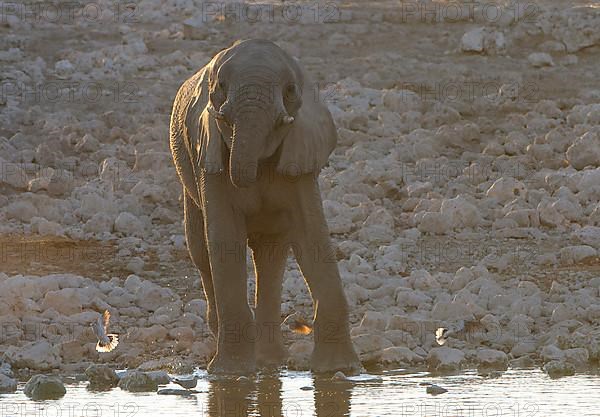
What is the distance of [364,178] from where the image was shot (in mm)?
19344

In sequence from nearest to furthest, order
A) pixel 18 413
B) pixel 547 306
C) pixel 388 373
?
pixel 18 413 → pixel 388 373 → pixel 547 306

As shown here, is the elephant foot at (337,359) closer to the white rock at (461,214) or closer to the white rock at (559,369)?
the white rock at (559,369)

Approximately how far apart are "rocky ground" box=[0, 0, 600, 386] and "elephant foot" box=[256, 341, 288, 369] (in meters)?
0.13

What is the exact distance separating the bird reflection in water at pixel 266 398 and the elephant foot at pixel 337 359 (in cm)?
17

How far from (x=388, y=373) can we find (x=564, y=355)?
1.19m

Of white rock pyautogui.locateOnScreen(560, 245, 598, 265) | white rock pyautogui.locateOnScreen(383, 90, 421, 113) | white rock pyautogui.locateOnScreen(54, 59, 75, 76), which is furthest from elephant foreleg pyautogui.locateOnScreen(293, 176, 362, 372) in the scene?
white rock pyautogui.locateOnScreen(54, 59, 75, 76)

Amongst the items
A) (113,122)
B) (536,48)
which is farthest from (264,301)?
(536,48)

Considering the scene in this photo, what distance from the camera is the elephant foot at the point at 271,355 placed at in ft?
44.8

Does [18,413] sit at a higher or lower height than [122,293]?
lower

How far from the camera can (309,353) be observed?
45.3ft

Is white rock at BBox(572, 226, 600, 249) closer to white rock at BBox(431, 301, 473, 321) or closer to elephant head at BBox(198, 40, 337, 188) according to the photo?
white rock at BBox(431, 301, 473, 321)

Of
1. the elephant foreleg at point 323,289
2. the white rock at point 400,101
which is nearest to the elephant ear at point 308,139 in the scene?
the elephant foreleg at point 323,289

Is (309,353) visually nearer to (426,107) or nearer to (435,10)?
(426,107)

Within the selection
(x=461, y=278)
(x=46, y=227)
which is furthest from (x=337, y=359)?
(x=46, y=227)
